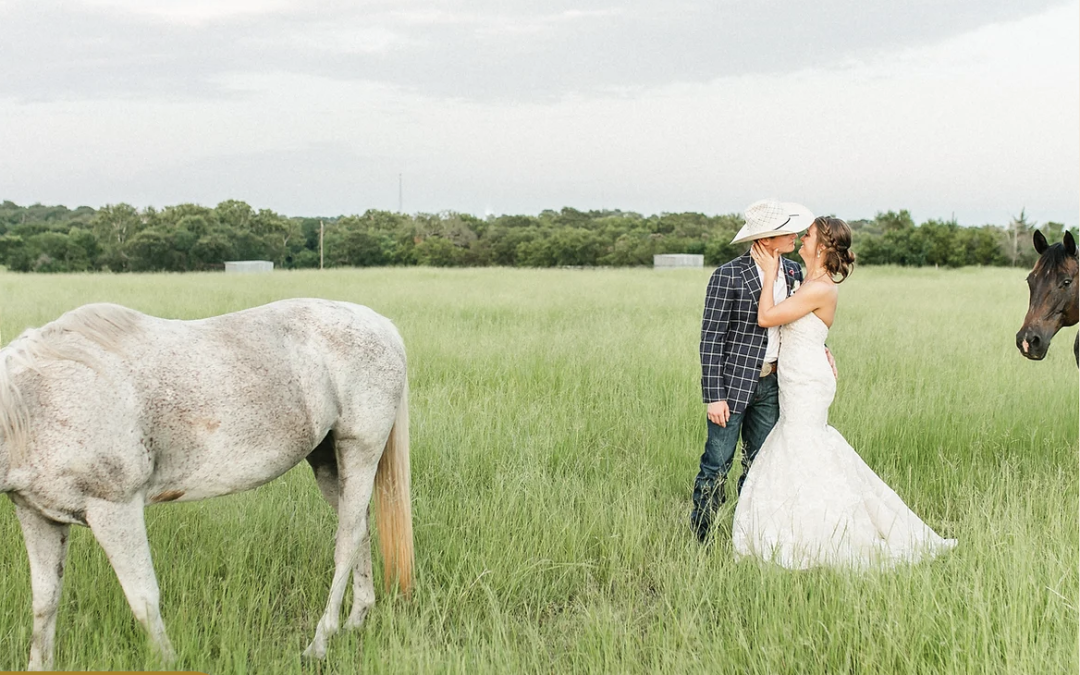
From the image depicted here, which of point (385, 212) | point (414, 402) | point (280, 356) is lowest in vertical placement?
point (414, 402)

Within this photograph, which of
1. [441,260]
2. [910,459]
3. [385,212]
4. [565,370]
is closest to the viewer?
[910,459]

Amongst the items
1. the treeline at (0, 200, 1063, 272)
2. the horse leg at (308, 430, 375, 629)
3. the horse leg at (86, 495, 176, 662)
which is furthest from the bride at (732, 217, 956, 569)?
the treeline at (0, 200, 1063, 272)

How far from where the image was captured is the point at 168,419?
2574 millimetres

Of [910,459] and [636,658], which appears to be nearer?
[636,658]

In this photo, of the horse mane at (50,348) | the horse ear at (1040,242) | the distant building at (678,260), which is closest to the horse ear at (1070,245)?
the horse ear at (1040,242)

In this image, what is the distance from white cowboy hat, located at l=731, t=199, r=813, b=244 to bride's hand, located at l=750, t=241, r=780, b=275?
8cm

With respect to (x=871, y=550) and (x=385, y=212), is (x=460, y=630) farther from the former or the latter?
(x=385, y=212)

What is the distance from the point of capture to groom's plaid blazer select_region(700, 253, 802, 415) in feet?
12.5

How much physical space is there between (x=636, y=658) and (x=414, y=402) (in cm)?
399

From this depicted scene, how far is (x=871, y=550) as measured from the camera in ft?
11.6

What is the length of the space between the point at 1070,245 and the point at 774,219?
2.49 m

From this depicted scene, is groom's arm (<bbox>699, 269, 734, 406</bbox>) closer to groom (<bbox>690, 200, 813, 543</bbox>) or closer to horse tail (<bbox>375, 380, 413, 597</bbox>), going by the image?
groom (<bbox>690, 200, 813, 543</bbox>)

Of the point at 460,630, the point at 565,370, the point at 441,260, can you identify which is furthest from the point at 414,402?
the point at 441,260

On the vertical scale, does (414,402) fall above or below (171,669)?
above
